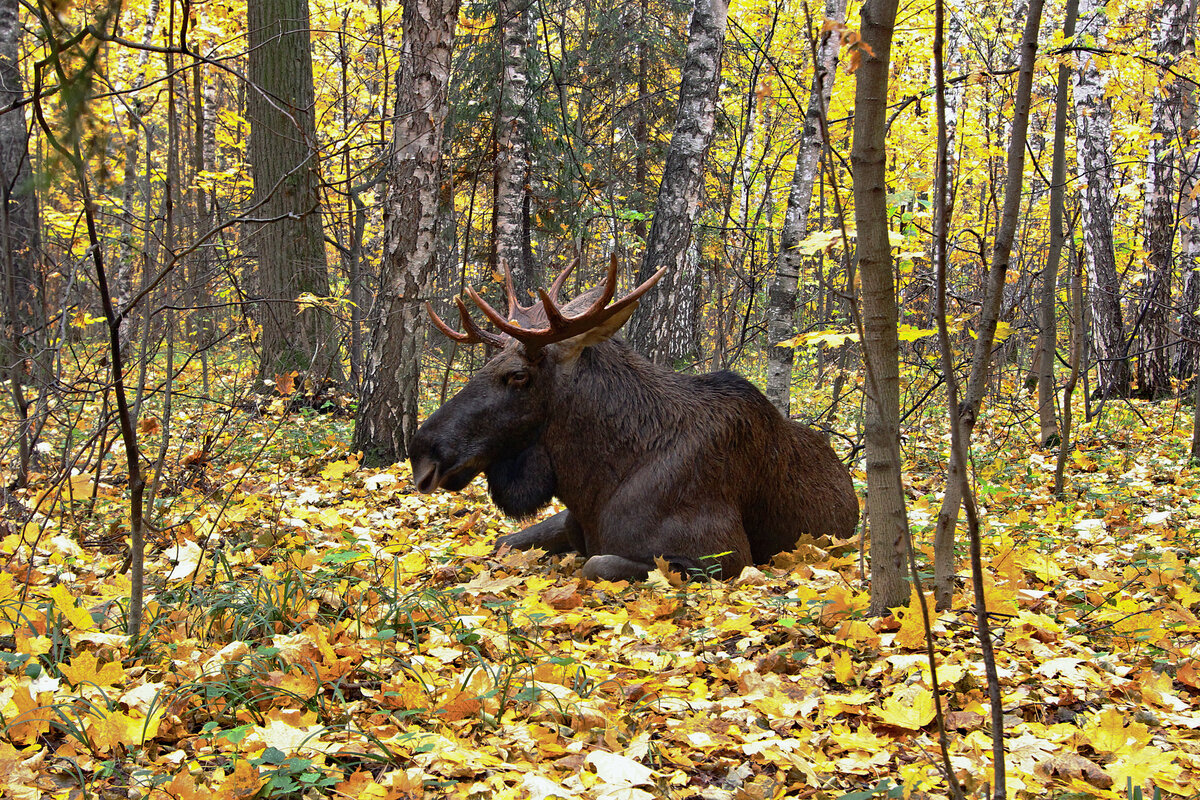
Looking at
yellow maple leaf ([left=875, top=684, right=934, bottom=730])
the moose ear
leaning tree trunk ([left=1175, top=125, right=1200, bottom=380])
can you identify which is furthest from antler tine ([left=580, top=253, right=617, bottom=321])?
leaning tree trunk ([left=1175, top=125, right=1200, bottom=380])

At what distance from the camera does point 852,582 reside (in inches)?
167

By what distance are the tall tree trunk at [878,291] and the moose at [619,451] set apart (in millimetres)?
1486

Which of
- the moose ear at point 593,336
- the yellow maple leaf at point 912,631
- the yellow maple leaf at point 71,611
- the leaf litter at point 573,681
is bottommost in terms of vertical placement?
the leaf litter at point 573,681

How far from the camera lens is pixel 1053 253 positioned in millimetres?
6605

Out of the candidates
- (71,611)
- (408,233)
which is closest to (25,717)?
(71,611)

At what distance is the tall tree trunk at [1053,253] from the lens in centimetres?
561

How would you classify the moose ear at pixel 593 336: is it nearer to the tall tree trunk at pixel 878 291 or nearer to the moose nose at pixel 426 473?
the moose nose at pixel 426 473

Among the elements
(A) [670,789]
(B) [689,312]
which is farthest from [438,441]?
(B) [689,312]

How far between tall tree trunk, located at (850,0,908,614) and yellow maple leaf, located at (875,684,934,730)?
1.58 ft

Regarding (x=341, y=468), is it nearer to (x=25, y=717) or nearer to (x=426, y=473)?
(x=426, y=473)

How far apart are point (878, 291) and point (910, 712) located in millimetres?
1421

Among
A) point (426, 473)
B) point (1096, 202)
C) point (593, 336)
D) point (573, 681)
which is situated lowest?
point (573, 681)

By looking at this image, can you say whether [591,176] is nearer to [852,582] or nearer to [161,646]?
[852,582]

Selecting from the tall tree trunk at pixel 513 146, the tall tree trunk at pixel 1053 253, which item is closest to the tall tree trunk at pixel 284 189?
the tall tree trunk at pixel 513 146
